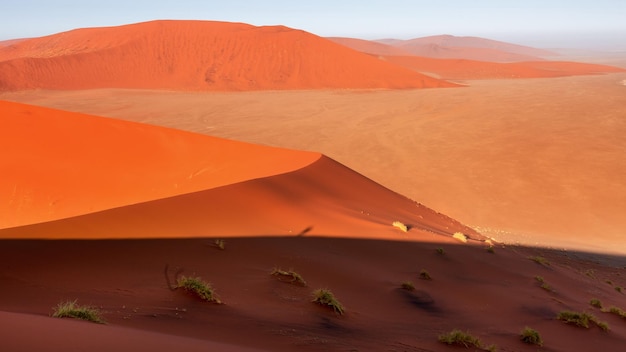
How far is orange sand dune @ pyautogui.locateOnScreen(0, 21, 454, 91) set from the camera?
66125mm

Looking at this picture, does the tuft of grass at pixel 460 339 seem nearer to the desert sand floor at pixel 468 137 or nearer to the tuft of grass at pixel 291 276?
the tuft of grass at pixel 291 276

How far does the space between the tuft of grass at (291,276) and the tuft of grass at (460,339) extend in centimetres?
183

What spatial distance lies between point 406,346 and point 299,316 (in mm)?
1135

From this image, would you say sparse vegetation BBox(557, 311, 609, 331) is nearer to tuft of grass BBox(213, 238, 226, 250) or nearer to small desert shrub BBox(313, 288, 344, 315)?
small desert shrub BBox(313, 288, 344, 315)

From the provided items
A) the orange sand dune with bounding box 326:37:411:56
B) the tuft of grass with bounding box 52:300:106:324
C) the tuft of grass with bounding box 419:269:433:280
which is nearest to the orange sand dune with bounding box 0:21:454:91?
the tuft of grass with bounding box 419:269:433:280

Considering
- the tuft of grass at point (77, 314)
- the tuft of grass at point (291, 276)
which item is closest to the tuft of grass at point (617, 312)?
the tuft of grass at point (291, 276)

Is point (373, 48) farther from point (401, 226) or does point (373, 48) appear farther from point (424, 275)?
point (424, 275)

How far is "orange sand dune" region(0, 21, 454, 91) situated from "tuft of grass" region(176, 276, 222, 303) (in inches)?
2366

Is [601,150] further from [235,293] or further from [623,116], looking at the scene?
[235,293]

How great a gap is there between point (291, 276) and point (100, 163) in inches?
288

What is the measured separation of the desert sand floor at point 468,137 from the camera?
2142 centimetres

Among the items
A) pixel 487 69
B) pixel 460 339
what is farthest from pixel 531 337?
pixel 487 69

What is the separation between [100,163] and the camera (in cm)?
1259

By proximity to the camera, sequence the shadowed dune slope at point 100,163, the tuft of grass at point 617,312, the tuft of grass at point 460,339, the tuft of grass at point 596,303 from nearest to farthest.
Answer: the tuft of grass at point 460,339 → the tuft of grass at point 617,312 → the tuft of grass at point 596,303 → the shadowed dune slope at point 100,163
